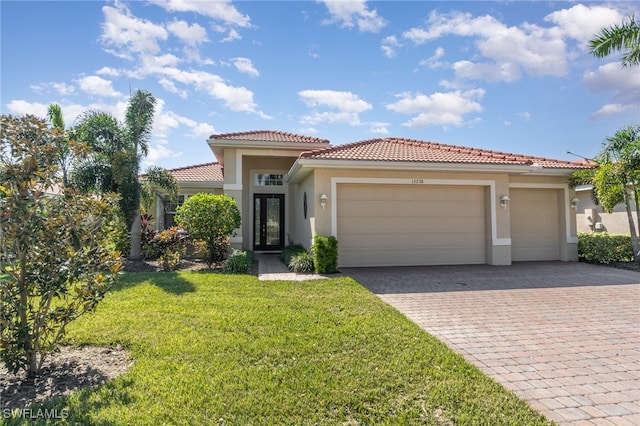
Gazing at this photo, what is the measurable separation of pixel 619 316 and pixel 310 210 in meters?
8.44

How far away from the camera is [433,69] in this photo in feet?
41.1

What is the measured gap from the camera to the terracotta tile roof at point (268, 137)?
530 inches

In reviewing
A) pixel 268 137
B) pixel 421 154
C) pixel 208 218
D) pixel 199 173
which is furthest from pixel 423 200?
pixel 199 173

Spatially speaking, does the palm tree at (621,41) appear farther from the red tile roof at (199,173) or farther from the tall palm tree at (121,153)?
the tall palm tree at (121,153)

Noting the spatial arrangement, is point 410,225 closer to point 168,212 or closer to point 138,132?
point 138,132

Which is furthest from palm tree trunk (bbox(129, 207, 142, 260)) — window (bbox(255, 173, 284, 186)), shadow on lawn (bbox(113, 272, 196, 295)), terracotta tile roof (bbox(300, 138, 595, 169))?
terracotta tile roof (bbox(300, 138, 595, 169))

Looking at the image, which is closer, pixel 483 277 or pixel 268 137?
pixel 483 277

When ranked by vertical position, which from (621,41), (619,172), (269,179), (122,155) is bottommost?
(619,172)

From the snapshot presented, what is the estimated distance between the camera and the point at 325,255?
10055mm

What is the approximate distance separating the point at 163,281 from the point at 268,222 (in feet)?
25.6

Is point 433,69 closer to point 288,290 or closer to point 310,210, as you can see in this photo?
point 310,210

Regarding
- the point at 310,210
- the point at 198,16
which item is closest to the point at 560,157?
the point at 310,210

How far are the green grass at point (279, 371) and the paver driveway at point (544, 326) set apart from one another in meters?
0.50

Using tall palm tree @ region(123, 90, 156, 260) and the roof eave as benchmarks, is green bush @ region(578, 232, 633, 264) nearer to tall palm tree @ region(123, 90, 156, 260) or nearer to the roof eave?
the roof eave
